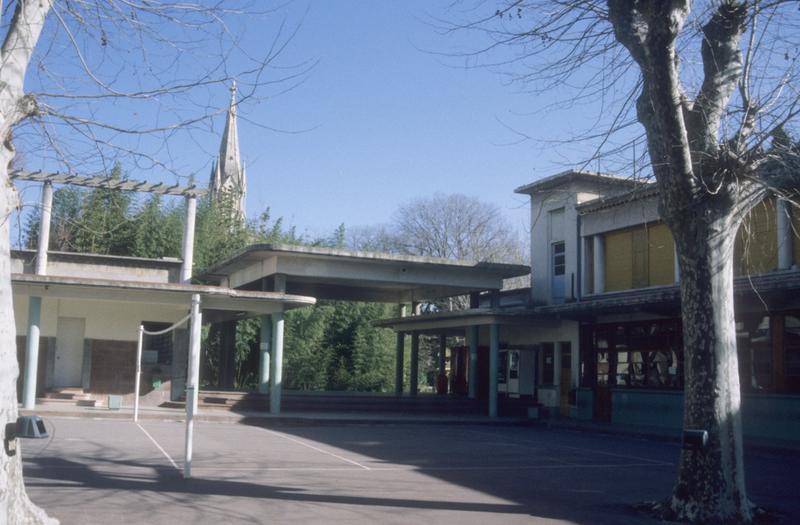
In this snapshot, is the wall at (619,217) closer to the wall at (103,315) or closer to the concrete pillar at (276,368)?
the concrete pillar at (276,368)

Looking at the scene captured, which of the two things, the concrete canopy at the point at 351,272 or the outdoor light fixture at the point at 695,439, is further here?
the concrete canopy at the point at 351,272

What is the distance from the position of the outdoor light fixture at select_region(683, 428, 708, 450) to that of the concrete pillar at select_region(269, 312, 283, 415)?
1646 centimetres

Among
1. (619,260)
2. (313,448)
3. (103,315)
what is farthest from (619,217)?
(103,315)

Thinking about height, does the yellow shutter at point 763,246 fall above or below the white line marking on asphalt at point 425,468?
above

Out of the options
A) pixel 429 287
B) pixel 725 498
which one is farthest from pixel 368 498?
pixel 429 287

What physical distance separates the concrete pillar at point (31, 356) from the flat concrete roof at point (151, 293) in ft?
1.46

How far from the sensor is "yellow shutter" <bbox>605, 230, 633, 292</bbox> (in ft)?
86.9

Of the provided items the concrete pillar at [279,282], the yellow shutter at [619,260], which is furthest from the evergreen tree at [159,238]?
the yellow shutter at [619,260]

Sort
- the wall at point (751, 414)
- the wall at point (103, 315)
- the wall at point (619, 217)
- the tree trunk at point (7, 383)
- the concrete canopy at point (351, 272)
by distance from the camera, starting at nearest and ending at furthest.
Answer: the tree trunk at point (7, 383) < the wall at point (751, 414) < the wall at point (619, 217) < the wall at point (103, 315) < the concrete canopy at point (351, 272)

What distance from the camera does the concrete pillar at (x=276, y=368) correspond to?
966 inches

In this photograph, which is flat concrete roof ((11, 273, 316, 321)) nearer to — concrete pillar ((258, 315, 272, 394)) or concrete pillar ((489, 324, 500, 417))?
concrete pillar ((258, 315, 272, 394))

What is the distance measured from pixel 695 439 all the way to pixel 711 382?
0.70 meters

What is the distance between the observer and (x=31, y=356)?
22.5 metres

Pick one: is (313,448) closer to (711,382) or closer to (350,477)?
(350,477)
